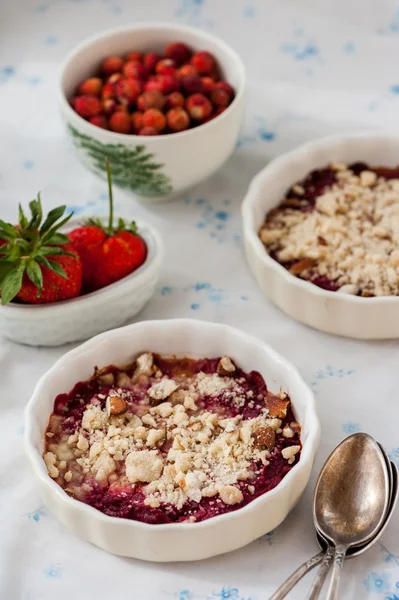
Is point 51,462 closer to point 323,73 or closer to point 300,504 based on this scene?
point 300,504

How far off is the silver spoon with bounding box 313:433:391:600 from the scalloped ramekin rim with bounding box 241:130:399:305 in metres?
0.29

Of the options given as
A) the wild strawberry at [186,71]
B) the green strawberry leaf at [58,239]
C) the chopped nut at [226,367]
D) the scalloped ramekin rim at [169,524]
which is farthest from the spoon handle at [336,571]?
the wild strawberry at [186,71]

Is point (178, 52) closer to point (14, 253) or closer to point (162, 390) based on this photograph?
point (14, 253)

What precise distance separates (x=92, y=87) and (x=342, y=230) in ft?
1.98

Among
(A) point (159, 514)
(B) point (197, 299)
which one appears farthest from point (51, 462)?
(B) point (197, 299)

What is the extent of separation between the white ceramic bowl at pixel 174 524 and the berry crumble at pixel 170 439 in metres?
0.02

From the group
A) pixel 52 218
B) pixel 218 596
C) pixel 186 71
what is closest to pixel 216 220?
pixel 186 71

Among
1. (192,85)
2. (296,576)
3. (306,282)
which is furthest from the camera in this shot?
(192,85)

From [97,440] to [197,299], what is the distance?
1.43 ft

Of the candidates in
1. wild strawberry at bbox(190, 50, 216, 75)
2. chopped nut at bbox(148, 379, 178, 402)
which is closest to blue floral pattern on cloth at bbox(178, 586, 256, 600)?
chopped nut at bbox(148, 379, 178, 402)

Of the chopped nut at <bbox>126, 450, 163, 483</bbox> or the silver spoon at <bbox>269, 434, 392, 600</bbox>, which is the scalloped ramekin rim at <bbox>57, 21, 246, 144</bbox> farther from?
the silver spoon at <bbox>269, 434, 392, 600</bbox>

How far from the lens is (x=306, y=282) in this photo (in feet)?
5.08

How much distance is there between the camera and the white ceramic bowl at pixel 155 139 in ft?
5.48

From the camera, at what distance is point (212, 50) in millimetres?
1874
